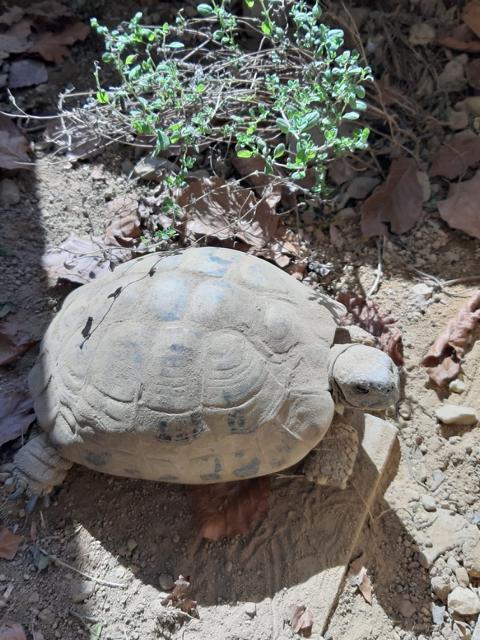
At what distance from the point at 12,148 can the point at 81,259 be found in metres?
0.86

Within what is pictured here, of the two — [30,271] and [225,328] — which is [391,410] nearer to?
[225,328]

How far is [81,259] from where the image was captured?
3.18m

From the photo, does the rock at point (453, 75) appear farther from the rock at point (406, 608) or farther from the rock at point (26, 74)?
the rock at point (406, 608)

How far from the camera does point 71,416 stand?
2.46m

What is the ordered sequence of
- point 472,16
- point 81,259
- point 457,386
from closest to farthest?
point 457,386
point 81,259
point 472,16

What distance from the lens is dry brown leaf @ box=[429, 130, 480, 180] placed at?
3.38 meters

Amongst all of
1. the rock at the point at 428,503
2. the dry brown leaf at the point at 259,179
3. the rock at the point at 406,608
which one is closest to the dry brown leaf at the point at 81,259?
the dry brown leaf at the point at 259,179

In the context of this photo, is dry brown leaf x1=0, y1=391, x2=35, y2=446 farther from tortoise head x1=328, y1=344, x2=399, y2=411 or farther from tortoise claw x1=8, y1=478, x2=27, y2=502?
tortoise head x1=328, y1=344, x2=399, y2=411

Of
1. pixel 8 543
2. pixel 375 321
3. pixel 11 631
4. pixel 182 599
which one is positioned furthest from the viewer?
pixel 375 321

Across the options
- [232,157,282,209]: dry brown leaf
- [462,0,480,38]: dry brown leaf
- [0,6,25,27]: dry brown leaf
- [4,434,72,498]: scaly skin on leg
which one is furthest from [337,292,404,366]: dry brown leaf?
[0,6,25,27]: dry brown leaf

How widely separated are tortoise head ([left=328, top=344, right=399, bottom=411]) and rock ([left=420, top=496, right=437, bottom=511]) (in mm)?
560

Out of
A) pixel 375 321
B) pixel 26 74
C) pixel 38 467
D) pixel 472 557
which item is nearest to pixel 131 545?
pixel 38 467

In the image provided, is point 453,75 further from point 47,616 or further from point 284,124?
point 47,616

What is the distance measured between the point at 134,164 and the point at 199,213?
59cm
